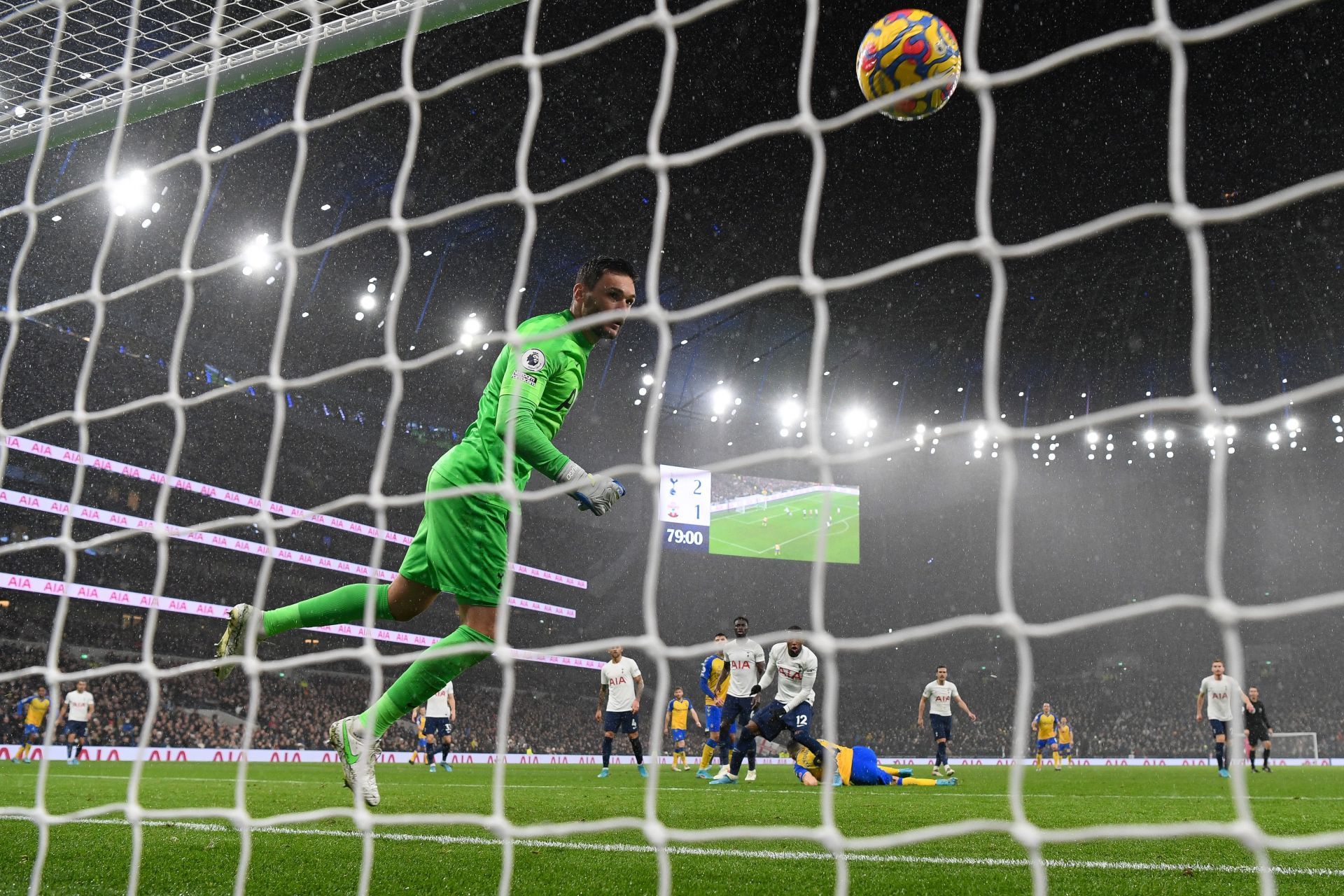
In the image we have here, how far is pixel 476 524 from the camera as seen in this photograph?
11.2ft

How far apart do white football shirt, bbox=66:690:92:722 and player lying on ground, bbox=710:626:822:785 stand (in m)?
10.5

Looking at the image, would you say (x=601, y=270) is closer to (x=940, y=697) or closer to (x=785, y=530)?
(x=940, y=697)

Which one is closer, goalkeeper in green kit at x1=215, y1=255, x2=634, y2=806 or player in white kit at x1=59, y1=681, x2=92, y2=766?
goalkeeper in green kit at x1=215, y1=255, x2=634, y2=806

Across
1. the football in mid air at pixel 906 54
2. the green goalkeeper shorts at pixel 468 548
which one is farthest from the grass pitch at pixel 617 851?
the football in mid air at pixel 906 54

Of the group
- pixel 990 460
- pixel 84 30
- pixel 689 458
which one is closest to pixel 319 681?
pixel 689 458

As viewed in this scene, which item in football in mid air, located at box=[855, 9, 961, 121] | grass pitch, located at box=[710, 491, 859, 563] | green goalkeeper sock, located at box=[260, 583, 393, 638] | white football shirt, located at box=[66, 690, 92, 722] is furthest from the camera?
grass pitch, located at box=[710, 491, 859, 563]

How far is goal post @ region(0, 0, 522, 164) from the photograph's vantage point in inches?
158

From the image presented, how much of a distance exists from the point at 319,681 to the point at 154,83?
25.1m

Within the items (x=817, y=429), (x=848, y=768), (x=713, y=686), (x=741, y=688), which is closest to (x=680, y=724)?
(x=713, y=686)

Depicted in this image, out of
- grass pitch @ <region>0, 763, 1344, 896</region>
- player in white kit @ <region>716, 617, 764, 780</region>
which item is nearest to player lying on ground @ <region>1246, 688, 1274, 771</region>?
player in white kit @ <region>716, 617, 764, 780</region>

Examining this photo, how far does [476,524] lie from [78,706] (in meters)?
14.9

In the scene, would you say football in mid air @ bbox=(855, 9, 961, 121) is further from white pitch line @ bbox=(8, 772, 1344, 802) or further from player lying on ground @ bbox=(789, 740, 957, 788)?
player lying on ground @ bbox=(789, 740, 957, 788)

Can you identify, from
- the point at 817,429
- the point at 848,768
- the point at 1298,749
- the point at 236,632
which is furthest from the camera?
the point at 1298,749

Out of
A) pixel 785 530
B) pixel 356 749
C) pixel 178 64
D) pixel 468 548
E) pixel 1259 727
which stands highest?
pixel 785 530
